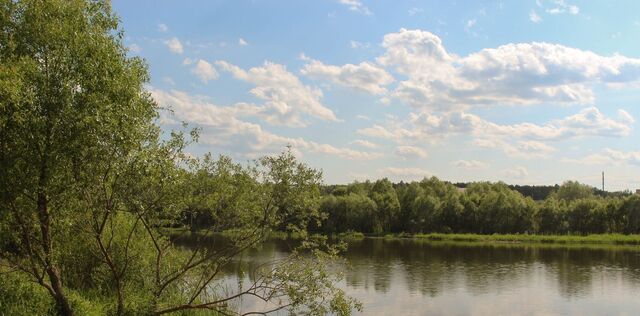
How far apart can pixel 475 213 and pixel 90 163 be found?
7614 centimetres

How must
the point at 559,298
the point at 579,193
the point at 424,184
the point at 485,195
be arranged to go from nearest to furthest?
1. the point at 559,298
2. the point at 485,195
3. the point at 424,184
4. the point at 579,193

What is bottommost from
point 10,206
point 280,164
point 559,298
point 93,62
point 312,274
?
point 559,298

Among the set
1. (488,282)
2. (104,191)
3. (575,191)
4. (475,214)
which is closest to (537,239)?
(475,214)

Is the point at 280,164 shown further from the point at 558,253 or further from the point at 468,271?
the point at 558,253

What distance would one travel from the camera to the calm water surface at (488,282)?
27.5 meters

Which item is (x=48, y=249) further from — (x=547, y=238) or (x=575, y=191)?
(x=575, y=191)

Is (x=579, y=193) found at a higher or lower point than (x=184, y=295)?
higher

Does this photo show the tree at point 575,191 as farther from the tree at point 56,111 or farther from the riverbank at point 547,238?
the tree at point 56,111

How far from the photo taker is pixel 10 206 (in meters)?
11.0

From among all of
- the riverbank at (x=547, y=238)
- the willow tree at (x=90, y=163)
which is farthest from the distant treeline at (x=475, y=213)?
the willow tree at (x=90, y=163)

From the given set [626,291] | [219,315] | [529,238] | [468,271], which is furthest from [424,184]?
[219,315]

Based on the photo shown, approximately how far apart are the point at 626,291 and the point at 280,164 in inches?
1075

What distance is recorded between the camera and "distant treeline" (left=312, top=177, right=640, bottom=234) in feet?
255

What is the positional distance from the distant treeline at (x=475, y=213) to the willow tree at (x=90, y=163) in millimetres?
66650
